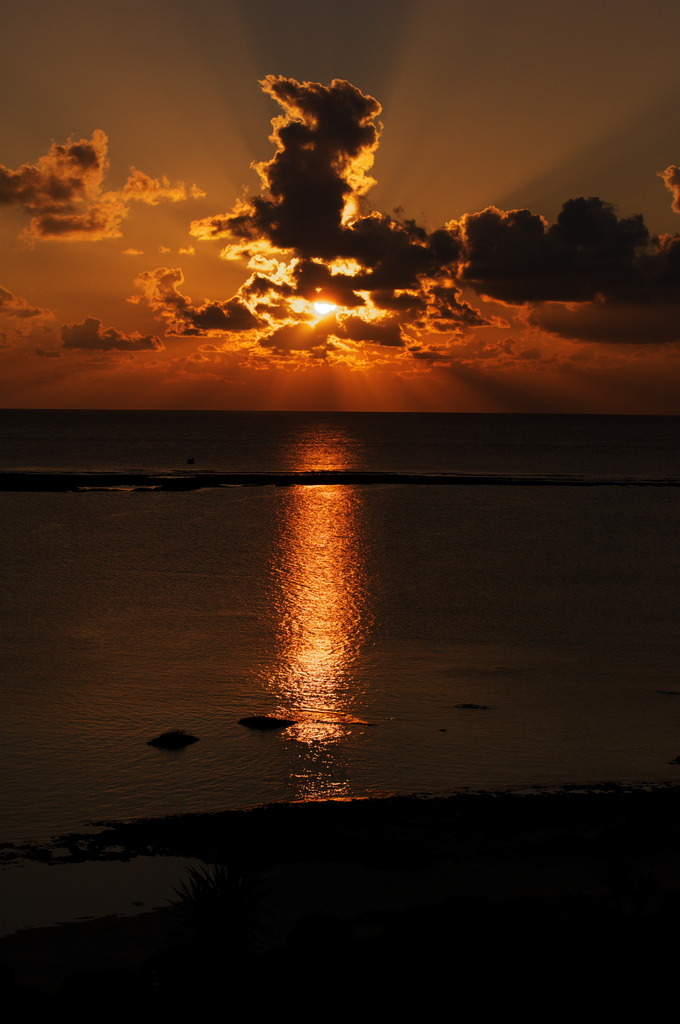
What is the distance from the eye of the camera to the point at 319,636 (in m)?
28.9

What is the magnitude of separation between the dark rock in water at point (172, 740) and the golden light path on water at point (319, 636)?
91.3 inches

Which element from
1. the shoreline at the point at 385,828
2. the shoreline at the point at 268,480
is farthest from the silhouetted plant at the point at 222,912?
the shoreline at the point at 268,480

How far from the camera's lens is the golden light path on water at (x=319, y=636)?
18.7 metres

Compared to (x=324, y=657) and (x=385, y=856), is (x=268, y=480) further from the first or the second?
(x=385, y=856)

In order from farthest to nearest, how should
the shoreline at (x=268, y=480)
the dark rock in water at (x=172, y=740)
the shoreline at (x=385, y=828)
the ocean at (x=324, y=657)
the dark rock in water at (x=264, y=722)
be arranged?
Answer: the shoreline at (x=268, y=480)
the dark rock in water at (x=264, y=722)
the dark rock in water at (x=172, y=740)
the ocean at (x=324, y=657)
the shoreline at (x=385, y=828)

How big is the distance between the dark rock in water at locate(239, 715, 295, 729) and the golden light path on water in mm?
304

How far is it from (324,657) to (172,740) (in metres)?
8.64

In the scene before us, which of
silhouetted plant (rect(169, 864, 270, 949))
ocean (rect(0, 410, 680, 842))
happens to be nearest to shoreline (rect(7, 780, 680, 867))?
ocean (rect(0, 410, 680, 842))

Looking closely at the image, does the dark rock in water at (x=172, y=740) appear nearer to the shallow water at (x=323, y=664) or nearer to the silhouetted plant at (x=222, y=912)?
the shallow water at (x=323, y=664)

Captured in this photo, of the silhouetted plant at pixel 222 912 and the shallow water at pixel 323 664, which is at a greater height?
the silhouetted plant at pixel 222 912

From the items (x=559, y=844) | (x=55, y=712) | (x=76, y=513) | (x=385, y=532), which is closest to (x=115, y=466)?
(x=76, y=513)

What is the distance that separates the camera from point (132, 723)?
19.7m

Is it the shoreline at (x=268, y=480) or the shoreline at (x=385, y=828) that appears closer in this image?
the shoreline at (x=385, y=828)

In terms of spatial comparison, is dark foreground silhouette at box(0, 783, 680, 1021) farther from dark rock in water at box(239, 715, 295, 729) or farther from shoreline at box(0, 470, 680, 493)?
shoreline at box(0, 470, 680, 493)
